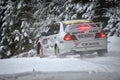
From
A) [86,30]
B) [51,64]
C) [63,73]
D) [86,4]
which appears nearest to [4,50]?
[86,4]

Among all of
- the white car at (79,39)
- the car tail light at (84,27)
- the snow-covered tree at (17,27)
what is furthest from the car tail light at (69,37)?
the snow-covered tree at (17,27)

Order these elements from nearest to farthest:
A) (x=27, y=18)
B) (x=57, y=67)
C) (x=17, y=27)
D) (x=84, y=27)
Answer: (x=57, y=67) < (x=84, y=27) < (x=27, y=18) < (x=17, y=27)

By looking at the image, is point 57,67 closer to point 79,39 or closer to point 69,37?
point 69,37

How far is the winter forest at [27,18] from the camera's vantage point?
2371 cm

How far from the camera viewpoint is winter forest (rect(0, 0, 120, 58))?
2371 centimetres

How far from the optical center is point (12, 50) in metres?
28.1

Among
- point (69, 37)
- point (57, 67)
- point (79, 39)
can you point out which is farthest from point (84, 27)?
point (57, 67)

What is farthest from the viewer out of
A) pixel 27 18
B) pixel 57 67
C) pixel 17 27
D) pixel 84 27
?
pixel 17 27

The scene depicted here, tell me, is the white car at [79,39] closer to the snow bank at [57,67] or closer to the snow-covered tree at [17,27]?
the snow bank at [57,67]

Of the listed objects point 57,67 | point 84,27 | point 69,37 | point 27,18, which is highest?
point 27,18

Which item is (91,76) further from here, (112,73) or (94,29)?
(94,29)

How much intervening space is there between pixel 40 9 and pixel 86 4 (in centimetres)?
567

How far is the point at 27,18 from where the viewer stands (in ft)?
88.9

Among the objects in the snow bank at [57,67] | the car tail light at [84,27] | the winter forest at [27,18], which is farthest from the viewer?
the winter forest at [27,18]
